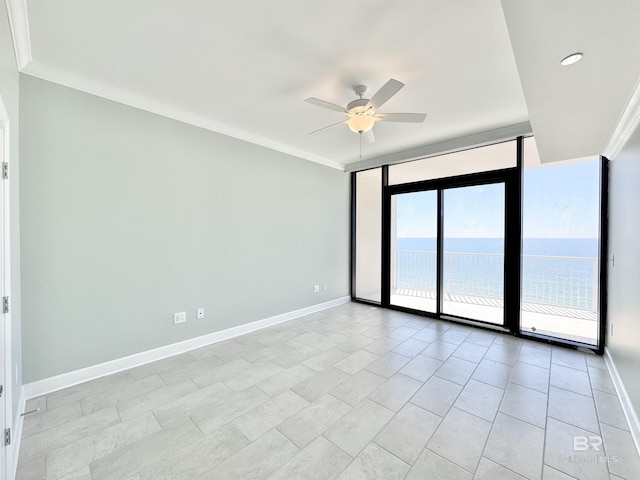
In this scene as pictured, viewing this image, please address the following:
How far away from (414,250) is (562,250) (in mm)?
1982

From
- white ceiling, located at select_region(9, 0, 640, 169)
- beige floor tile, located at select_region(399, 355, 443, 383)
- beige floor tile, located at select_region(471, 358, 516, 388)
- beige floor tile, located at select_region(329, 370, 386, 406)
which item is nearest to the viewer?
white ceiling, located at select_region(9, 0, 640, 169)

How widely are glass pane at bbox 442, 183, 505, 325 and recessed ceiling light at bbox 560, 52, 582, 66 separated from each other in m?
2.58

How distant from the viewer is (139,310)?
9.00 ft

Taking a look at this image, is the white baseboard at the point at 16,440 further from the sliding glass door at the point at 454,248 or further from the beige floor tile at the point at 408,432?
the sliding glass door at the point at 454,248

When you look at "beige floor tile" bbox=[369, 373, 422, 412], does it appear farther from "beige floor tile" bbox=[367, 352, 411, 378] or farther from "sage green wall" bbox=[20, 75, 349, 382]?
"sage green wall" bbox=[20, 75, 349, 382]

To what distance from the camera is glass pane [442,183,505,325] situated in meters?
3.81

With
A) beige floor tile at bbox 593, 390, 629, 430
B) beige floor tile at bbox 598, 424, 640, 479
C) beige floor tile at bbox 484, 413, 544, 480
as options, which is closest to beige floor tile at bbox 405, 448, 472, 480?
beige floor tile at bbox 484, 413, 544, 480

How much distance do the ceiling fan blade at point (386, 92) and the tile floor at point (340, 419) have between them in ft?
7.99

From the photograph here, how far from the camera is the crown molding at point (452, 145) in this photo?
339 cm

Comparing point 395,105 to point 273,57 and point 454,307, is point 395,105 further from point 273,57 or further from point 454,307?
point 454,307

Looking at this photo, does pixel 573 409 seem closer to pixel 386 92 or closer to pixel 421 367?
pixel 421 367

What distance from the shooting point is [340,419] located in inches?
76.0

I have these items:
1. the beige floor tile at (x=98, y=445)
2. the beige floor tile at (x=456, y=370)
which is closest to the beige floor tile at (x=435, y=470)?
the beige floor tile at (x=456, y=370)

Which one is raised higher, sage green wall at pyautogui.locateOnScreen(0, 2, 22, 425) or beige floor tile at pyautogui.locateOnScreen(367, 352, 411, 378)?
sage green wall at pyautogui.locateOnScreen(0, 2, 22, 425)
